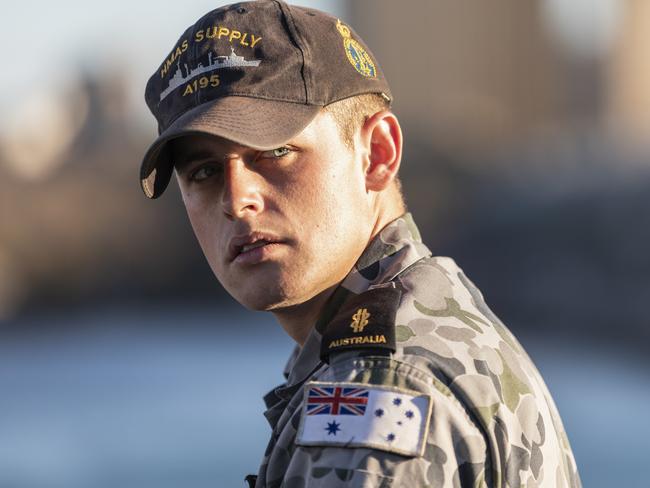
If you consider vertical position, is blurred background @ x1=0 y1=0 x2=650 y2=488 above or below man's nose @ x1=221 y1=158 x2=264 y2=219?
above

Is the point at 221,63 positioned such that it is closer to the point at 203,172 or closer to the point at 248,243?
the point at 203,172

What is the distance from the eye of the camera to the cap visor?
235 centimetres

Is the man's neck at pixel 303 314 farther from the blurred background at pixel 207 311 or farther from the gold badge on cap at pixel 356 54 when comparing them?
the blurred background at pixel 207 311

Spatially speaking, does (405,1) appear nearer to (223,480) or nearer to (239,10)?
(223,480)

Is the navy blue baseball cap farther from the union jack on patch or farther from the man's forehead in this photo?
the union jack on patch

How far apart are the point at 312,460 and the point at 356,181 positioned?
720 mm

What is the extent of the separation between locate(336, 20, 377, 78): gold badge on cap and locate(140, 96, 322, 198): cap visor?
0.61 ft

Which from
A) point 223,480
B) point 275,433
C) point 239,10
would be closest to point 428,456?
point 275,433

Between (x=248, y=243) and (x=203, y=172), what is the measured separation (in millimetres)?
192

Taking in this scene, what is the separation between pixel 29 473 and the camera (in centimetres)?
1493

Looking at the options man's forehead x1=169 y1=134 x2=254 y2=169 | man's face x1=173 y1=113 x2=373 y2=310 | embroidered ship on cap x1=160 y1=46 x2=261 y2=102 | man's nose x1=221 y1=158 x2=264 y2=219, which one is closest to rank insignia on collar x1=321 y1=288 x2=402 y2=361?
man's face x1=173 y1=113 x2=373 y2=310

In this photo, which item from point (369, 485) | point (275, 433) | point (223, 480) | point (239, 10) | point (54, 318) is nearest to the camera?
point (369, 485)

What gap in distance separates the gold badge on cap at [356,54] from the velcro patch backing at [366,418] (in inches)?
31.1

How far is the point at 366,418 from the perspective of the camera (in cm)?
199
